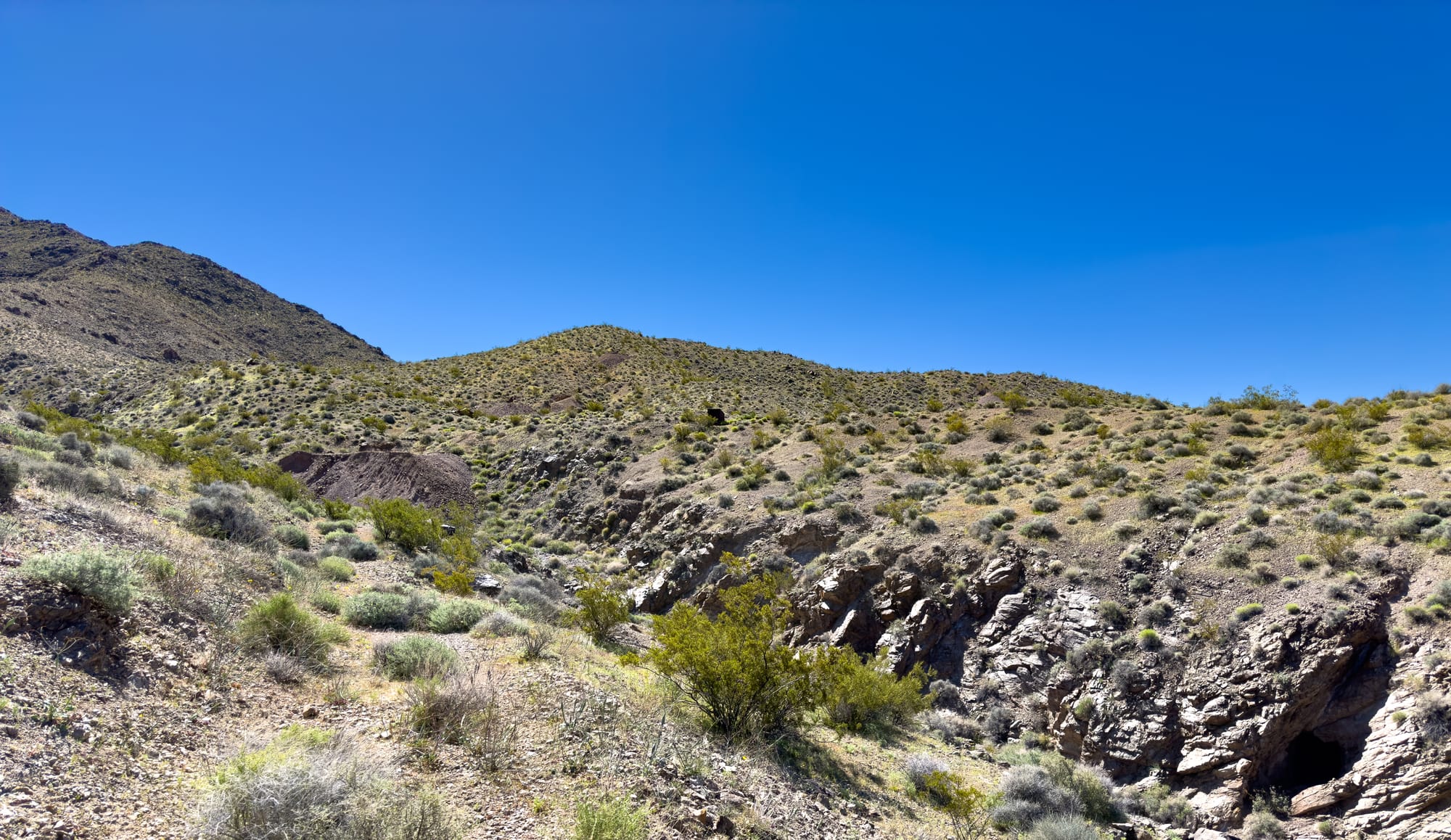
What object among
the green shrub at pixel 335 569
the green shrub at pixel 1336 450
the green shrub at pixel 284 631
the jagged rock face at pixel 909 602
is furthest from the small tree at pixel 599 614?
the green shrub at pixel 1336 450

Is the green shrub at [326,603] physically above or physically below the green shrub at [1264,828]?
above

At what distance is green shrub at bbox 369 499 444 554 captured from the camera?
18.9 m

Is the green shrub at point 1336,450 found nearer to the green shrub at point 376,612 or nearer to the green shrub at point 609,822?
the green shrub at point 609,822

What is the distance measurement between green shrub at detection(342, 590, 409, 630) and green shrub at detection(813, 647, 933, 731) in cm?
700

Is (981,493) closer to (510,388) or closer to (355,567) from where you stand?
(355,567)

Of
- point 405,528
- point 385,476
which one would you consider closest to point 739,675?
point 405,528

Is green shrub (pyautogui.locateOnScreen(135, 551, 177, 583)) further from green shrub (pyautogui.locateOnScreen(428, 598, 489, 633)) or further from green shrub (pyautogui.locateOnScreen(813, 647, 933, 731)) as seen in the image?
green shrub (pyautogui.locateOnScreen(813, 647, 933, 731))

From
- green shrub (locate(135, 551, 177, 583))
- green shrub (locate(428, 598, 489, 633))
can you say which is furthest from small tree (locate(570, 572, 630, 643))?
green shrub (locate(135, 551, 177, 583))

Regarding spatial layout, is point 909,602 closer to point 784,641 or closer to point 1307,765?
point 784,641

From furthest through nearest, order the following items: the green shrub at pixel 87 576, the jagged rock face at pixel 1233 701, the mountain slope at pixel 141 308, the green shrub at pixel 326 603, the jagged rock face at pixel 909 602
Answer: the mountain slope at pixel 141 308 → the jagged rock face at pixel 909 602 → the green shrub at pixel 326 603 → the jagged rock face at pixel 1233 701 → the green shrub at pixel 87 576

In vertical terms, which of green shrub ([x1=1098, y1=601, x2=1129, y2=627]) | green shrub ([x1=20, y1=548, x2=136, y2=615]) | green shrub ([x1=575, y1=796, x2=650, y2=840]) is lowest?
green shrub ([x1=575, y1=796, x2=650, y2=840])

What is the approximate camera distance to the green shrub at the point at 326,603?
424 inches

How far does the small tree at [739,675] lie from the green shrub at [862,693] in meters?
0.49

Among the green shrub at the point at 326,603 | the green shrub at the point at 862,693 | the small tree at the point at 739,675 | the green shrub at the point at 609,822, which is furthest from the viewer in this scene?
the green shrub at the point at 326,603
